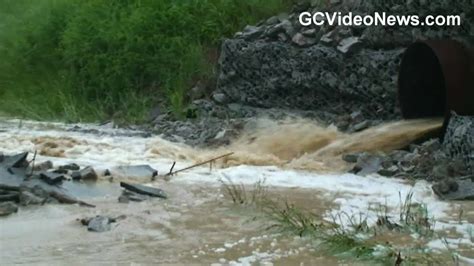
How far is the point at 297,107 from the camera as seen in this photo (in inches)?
433

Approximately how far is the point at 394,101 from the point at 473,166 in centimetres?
320

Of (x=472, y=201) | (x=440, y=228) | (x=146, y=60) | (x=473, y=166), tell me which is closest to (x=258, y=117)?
(x=146, y=60)

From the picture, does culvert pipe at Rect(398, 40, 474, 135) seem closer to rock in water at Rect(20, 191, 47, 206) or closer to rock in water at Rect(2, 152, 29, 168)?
rock in water at Rect(2, 152, 29, 168)

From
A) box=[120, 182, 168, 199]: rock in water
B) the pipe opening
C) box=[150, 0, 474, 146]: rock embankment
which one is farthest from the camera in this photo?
box=[150, 0, 474, 146]: rock embankment

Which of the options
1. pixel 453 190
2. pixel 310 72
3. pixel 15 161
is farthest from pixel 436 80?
pixel 15 161

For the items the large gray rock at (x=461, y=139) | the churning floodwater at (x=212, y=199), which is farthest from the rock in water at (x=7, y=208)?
the large gray rock at (x=461, y=139)

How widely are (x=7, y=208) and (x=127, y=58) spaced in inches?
333

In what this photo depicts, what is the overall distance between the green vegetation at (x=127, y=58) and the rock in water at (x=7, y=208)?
6327mm

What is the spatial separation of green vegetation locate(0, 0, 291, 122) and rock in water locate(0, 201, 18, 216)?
633cm

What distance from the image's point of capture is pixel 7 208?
5.28 m

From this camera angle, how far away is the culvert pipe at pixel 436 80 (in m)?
8.25

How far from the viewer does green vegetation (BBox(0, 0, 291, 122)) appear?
1281 centimetres

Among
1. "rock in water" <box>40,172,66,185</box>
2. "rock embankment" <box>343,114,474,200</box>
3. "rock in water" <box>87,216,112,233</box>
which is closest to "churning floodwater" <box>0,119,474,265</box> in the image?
"rock in water" <box>87,216,112,233</box>

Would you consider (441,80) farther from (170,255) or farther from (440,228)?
(170,255)
